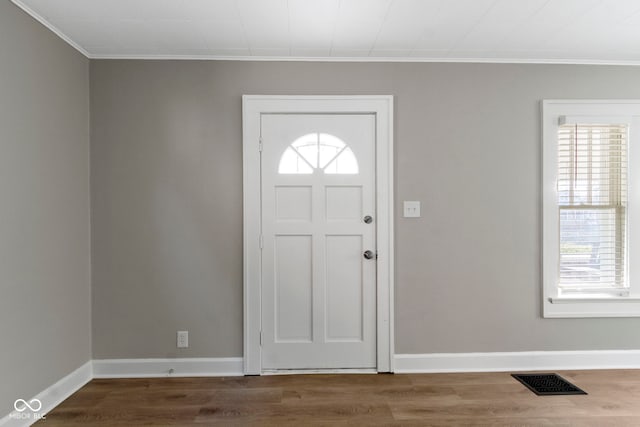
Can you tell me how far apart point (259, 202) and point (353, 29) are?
4.44 feet

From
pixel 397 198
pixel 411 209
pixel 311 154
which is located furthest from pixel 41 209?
pixel 411 209

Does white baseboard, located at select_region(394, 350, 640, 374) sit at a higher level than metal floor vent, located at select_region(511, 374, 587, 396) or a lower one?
higher

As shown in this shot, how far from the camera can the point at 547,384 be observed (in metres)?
2.87

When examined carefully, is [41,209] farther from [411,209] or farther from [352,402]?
[411,209]

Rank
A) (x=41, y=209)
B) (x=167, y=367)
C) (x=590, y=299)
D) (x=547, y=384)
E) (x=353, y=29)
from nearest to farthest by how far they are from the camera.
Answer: (x=41, y=209) < (x=353, y=29) < (x=547, y=384) < (x=167, y=367) < (x=590, y=299)

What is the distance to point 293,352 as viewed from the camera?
310cm

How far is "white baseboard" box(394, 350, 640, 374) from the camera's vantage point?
122 inches

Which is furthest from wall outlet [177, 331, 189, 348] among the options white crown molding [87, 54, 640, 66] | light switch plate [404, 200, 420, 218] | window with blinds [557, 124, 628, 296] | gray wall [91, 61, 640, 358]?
window with blinds [557, 124, 628, 296]

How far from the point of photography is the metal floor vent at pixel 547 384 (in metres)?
2.75

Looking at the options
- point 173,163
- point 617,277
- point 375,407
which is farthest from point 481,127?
point 173,163

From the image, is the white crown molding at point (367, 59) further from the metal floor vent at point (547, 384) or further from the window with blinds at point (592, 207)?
the metal floor vent at point (547, 384)

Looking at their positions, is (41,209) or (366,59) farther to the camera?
(366,59)

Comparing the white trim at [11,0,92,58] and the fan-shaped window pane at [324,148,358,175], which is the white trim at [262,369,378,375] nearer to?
the fan-shaped window pane at [324,148,358,175]

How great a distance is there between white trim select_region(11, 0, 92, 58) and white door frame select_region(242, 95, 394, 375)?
1.17 m
